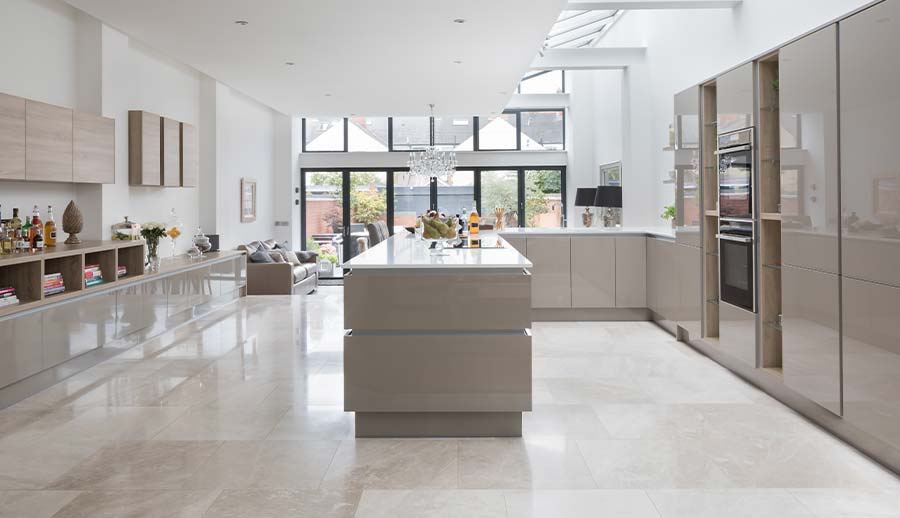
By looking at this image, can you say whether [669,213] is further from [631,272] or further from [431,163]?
[431,163]

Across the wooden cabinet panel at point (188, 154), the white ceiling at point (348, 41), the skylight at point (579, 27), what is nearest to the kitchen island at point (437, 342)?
the white ceiling at point (348, 41)

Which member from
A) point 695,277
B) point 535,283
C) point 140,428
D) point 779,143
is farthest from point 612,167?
point 140,428

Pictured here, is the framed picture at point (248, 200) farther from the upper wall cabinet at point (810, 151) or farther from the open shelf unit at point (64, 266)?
the upper wall cabinet at point (810, 151)

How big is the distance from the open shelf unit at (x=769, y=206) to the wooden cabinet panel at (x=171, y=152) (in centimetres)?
573

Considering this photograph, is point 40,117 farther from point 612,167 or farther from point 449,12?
point 612,167

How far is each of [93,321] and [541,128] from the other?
360 inches

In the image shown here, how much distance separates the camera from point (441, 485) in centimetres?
292

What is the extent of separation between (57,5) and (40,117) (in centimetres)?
136

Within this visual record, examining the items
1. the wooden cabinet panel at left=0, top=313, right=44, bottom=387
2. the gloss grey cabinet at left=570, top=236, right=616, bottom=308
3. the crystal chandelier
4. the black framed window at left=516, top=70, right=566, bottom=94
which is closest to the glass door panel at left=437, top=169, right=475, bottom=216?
the black framed window at left=516, top=70, right=566, bottom=94

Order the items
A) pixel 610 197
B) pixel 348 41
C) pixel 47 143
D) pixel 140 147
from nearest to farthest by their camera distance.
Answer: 1. pixel 47 143
2. pixel 348 41
3. pixel 140 147
4. pixel 610 197

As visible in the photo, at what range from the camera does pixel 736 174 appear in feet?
14.8

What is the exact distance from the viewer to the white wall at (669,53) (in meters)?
4.91

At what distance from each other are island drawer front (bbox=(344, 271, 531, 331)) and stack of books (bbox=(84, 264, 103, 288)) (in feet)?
9.17

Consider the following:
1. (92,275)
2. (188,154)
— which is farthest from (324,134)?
(92,275)
